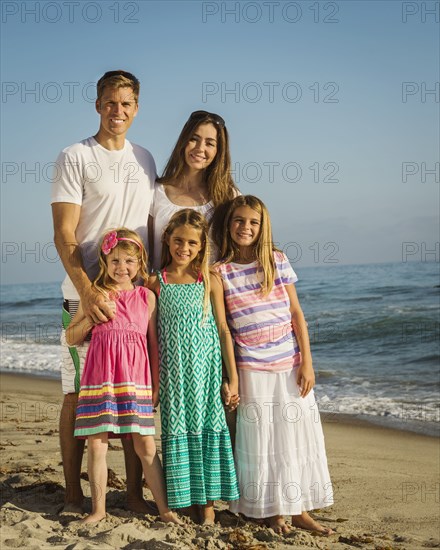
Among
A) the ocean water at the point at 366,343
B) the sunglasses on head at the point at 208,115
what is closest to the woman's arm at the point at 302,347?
the sunglasses on head at the point at 208,115

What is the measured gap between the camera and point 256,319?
147 inches

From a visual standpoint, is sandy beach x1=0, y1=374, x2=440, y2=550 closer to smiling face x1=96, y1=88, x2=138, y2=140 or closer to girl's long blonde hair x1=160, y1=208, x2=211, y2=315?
girl's long blonde hair x1=160, y1=208, x2=211, y2=315

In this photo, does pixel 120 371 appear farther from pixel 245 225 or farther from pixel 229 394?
pixel 245 225

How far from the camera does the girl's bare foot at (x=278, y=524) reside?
3674 millimetres

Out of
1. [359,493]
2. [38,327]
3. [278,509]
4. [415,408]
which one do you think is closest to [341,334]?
[415,408]

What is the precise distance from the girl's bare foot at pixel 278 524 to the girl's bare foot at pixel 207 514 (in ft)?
1.02

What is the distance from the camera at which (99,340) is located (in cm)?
355

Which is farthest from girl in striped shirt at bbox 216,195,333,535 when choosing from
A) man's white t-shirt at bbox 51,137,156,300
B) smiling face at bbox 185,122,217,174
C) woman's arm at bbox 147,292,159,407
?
man's white t-shirt at bbox 51,137,156,300

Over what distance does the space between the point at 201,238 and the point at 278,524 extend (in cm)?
158

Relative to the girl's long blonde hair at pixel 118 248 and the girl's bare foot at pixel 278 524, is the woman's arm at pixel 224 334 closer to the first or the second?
the girl's long blonde hair at pixel 118 248

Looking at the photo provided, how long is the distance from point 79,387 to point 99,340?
33cm

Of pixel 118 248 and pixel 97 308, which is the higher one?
pixel 118 248

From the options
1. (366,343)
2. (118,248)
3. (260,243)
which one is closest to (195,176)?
(260,243)

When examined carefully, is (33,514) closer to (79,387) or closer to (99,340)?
(79,387)
